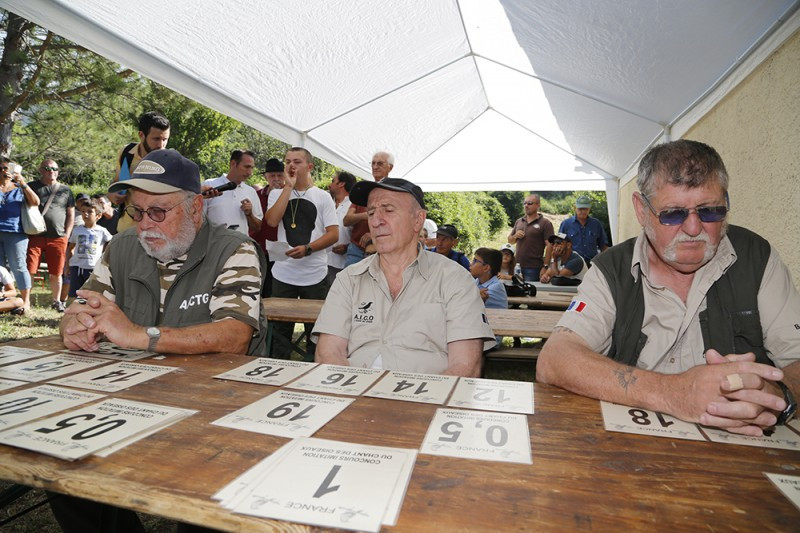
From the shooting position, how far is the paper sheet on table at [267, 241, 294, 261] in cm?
477

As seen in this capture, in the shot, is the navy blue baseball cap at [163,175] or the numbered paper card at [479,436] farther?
the navy blue baseball cap at [163,175]

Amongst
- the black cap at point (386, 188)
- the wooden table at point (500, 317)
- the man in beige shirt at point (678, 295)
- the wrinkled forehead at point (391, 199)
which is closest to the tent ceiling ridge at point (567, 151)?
the wooden table at point (500, 317)

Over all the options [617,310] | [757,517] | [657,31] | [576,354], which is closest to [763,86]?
[657,31]

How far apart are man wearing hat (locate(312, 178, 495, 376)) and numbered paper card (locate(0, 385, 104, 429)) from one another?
1.09m

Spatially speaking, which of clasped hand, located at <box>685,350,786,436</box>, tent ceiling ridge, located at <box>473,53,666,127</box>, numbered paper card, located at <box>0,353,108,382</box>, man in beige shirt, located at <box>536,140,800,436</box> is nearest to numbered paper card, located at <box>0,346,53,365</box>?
numbered paper card, located at <box>0,353,108,382</box>

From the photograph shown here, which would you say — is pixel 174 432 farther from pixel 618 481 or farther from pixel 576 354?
pixel 576 354

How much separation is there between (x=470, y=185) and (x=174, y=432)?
9.88m

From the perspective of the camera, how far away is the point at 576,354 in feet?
5.11

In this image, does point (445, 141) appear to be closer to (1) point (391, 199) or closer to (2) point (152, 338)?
(1) point (391, 199)

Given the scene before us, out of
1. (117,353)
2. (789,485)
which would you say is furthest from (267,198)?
(789,485)

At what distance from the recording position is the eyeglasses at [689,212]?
1681mm

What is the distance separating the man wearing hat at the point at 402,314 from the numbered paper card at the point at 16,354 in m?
1.09

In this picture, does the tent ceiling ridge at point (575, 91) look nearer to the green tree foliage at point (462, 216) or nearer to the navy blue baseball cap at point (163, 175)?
the navy blue baseball cap at point (163, 175)

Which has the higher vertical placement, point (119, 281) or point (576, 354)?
point (119, 281)
